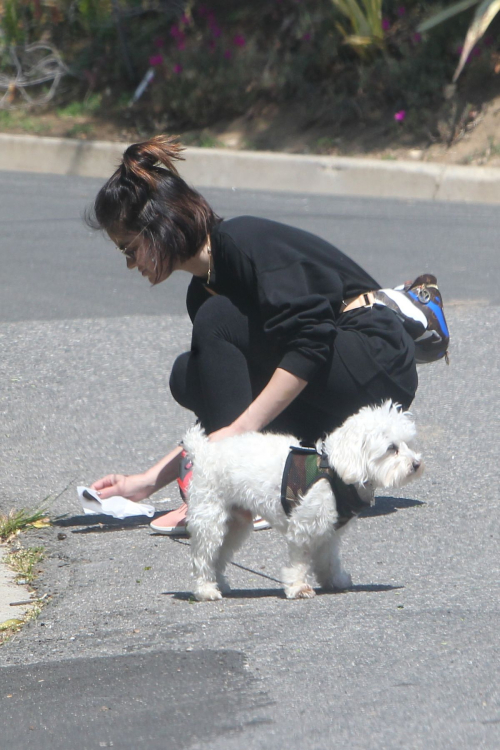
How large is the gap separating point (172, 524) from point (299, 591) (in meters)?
0.87

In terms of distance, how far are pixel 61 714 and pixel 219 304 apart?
61.6 inches

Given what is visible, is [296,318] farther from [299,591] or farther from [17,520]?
[17,520]

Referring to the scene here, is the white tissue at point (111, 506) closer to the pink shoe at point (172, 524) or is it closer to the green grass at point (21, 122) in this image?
the pink shoe at point (172, 524)

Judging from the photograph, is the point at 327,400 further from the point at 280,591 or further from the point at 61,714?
the point at 61,714

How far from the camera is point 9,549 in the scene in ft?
12.7

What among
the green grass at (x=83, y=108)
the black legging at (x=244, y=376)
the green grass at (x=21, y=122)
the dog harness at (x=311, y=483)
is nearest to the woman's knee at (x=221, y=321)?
the black legging at (x=244, y=376)

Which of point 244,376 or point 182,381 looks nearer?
point 244,376

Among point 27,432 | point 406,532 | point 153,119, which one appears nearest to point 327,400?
point 406,532

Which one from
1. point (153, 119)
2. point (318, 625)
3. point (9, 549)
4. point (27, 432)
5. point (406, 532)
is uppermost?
point (318, 625)

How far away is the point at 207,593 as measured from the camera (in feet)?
10.5

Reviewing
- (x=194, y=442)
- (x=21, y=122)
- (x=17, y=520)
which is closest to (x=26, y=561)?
(x=17, y=520)

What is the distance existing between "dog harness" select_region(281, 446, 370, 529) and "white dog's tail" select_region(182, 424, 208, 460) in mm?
294

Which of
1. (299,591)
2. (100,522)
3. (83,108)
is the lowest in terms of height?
(83,108)

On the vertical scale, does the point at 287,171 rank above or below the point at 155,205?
below
